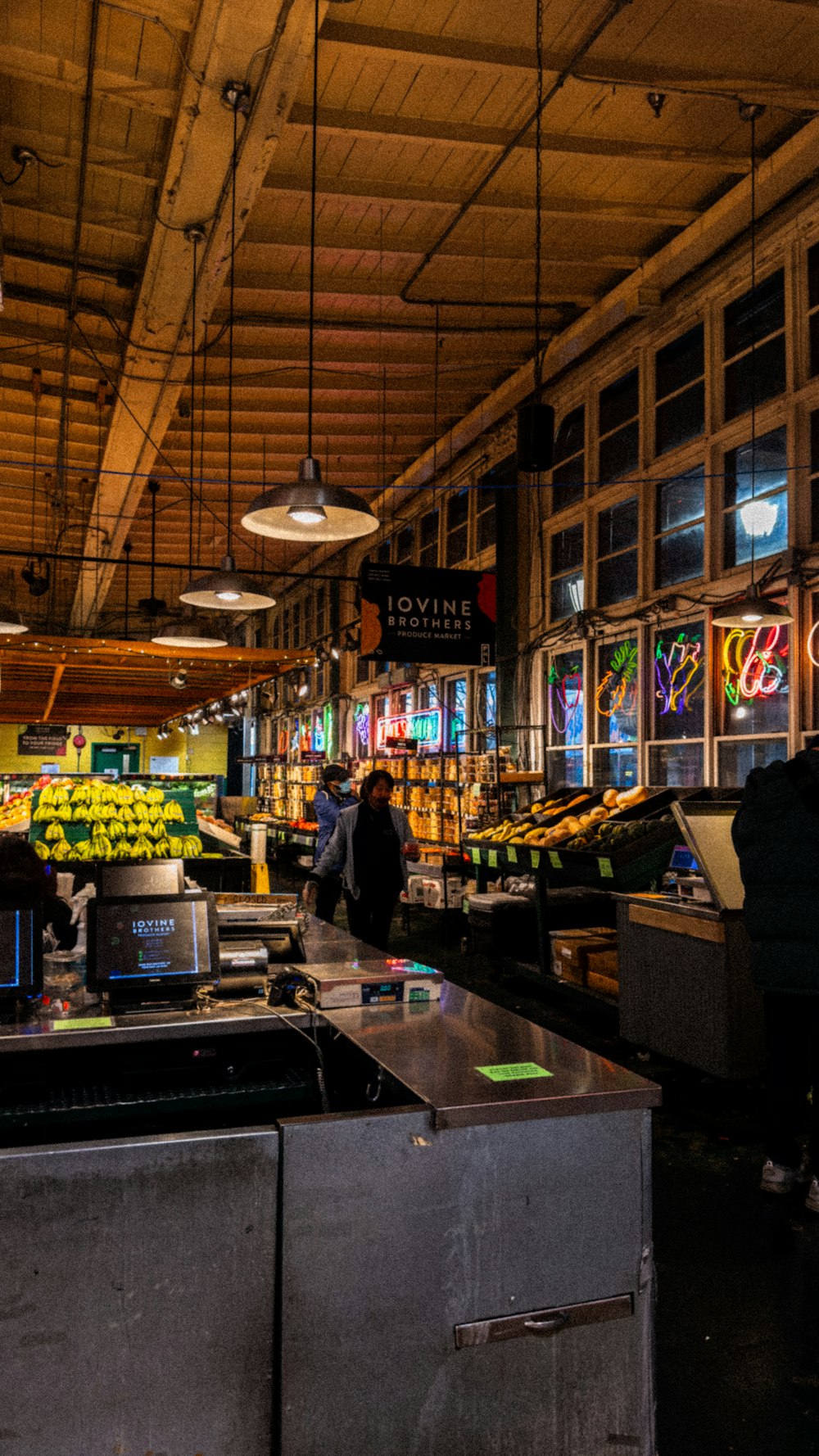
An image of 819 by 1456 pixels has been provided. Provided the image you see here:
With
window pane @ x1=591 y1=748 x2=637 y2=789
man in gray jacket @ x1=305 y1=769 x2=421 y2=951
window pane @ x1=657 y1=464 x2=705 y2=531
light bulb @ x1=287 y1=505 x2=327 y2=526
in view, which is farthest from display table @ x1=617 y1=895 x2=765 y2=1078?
window pane @ x1=657 y1=464 x2=705 y2=531

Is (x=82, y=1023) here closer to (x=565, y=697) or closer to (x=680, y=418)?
(x=680, y=418)

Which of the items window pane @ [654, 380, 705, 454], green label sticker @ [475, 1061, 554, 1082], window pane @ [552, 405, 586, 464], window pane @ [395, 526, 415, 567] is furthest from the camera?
window pane @ [395, 526, 415, 567]

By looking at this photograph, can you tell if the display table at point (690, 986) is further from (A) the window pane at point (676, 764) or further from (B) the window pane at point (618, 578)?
(B) the window pane at point (618, 578)

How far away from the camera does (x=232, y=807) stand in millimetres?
18422

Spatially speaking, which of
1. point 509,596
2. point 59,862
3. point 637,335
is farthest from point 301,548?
point 59,862

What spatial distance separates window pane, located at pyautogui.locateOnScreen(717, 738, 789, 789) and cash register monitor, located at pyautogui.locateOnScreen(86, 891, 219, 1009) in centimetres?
563

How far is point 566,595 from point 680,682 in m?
2.59

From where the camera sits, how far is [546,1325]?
6.97 ft

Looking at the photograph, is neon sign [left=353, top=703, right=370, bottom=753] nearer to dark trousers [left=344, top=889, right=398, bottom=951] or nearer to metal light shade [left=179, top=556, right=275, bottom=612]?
dark trousers [left=344, top=889, right=398, bottom=951]

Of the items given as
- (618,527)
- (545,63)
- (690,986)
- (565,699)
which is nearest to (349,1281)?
(690,986)

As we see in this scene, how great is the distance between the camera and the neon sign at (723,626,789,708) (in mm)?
7340

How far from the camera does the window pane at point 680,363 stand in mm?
8742

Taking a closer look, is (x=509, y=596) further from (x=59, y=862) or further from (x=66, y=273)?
(x=59, y=862)

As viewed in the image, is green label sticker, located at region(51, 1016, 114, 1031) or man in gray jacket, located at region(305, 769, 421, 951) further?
man in gray jacket, located at region(305, 769, 421, 951)
